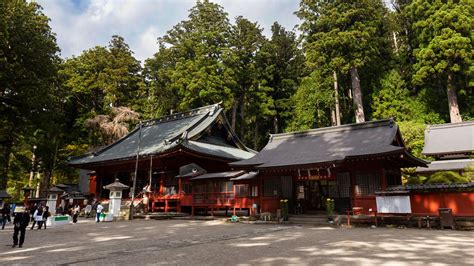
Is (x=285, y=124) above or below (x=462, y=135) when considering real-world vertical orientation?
above

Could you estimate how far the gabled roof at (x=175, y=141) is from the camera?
25.1 m

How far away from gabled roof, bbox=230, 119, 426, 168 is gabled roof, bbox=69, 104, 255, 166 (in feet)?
18.6

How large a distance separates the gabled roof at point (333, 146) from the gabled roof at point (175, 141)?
5.66 meters

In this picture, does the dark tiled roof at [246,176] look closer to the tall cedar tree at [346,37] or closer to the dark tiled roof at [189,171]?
the dark tiled roof at [189,171]

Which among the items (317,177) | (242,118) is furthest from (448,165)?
(242,118)

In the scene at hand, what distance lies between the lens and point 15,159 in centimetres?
3556

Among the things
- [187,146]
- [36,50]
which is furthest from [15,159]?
[187,146]

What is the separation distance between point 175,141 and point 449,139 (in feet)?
71.9

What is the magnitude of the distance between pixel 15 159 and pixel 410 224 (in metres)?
38.3

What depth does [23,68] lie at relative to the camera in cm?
2558

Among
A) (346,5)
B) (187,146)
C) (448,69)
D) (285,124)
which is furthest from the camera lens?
(285,124)

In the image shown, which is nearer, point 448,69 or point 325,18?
point 448,69

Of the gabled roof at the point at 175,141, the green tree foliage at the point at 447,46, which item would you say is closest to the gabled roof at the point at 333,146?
the gabled roof at the point at 175,141

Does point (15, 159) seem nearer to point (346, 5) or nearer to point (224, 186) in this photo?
point (224, 186)
